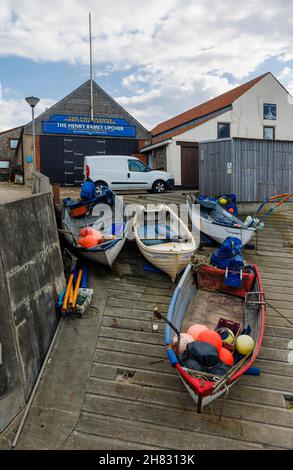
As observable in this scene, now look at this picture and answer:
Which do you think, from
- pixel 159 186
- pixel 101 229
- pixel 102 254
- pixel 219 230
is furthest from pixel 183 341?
pixel 159 186

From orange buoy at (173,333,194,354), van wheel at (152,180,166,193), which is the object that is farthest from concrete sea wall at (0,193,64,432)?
van wheel at (152,180,166,193)

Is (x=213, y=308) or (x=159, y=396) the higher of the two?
(x=213, y=308)

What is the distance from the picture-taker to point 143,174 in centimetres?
1719

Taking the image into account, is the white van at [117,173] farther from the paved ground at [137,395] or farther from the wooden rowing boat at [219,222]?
the paved ground at [137,395]

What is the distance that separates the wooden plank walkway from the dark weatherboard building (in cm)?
1654

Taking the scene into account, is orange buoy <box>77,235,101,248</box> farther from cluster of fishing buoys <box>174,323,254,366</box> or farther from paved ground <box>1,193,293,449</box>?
cluster of fishing buoys <box>174,323,254,366</box>

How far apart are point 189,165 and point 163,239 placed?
40.4 ft

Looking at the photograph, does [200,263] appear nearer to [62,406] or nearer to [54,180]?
[62,406]

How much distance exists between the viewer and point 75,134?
23.2 m

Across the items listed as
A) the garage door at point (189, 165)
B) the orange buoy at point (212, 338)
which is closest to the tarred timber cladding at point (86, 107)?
the garage door at point (189, 165)

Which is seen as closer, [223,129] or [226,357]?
[226,357]

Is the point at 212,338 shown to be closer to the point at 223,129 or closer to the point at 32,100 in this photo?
the point at 32,100

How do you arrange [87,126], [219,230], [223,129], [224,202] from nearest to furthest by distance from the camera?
1. [219,230]
2. [224,202]
3. [223,129]
4. [87,126]

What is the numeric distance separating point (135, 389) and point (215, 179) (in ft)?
36.1
